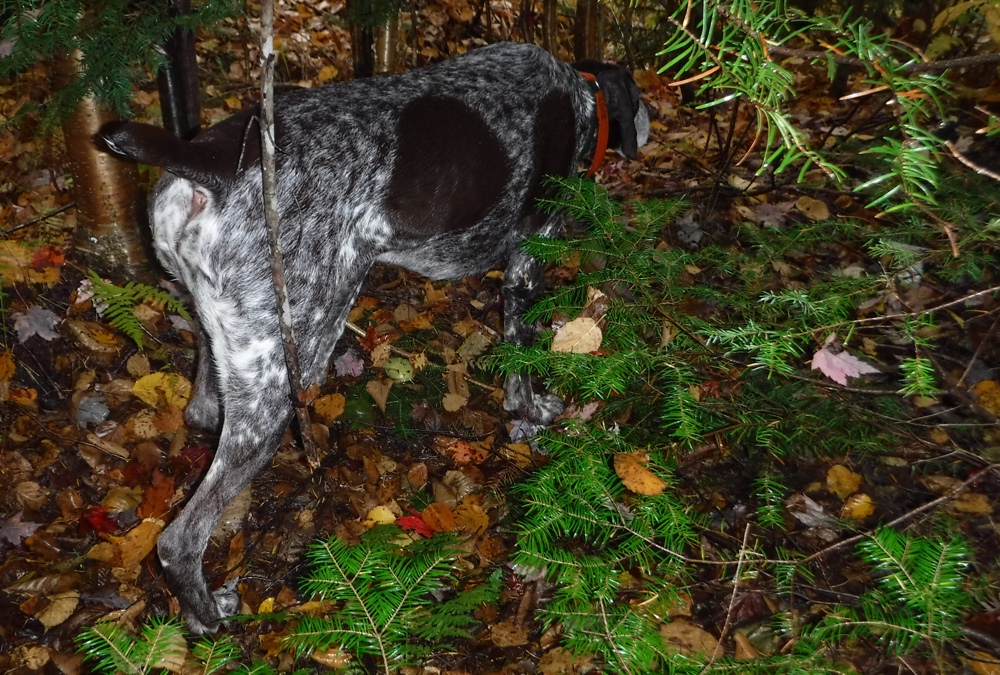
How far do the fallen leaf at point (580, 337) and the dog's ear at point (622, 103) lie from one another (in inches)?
79.9

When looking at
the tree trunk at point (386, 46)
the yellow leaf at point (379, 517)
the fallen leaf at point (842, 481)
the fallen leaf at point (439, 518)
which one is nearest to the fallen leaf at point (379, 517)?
the yellow leaf at point (379, 517)

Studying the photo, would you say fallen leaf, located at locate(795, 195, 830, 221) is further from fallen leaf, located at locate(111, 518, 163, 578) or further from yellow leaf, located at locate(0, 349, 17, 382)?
yellow leaf, located at locate(0, 349, 17, 382)

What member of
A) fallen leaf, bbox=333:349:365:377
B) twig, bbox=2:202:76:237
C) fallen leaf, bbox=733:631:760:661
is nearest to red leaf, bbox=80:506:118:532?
fallen leaf, bbox=333:349:365:377

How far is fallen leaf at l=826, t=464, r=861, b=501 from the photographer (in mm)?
3012

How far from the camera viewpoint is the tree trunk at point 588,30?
596 cm

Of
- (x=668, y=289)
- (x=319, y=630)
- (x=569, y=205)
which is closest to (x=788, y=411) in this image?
(x=668, y=289)

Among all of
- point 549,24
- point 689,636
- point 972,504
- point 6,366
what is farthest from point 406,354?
point 549,24

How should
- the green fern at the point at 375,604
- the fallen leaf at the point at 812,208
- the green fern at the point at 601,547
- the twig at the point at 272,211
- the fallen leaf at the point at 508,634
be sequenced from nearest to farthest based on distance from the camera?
the green fern at the point at 375,604 → the green fern at the point at 601,547 → the twig at the point at 272,211 → the fallen leaf at the point at 508,634 → the fallen leaf at the point at 812,208

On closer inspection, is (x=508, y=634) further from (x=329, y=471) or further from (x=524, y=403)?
(x=524, y=403)

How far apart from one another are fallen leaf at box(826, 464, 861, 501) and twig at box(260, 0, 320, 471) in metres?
2.40

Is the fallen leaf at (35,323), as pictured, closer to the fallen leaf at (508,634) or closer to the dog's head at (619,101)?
the fallen leaf at (508,634)

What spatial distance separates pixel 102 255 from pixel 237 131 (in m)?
1.70

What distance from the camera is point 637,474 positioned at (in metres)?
2.23

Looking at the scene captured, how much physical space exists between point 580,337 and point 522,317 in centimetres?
143
